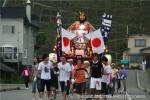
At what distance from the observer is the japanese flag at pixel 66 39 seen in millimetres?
24391

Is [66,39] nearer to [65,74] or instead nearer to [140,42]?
[65,74]

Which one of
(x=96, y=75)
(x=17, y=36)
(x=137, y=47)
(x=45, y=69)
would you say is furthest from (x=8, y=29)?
(x=96, y=75)

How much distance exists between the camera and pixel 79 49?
24406 millimetres

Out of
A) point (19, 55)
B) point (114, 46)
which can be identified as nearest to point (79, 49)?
point (19, 55)

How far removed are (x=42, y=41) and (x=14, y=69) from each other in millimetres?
25539

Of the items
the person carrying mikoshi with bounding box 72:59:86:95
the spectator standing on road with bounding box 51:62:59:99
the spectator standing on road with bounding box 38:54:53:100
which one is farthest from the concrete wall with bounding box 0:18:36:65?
the person carrying mikoshi with bounding box 72:59:86:95

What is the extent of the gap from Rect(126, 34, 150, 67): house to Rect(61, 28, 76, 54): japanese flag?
5550 cm

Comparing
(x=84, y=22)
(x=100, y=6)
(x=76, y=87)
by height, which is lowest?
(x=76, y=87)

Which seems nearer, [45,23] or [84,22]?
[84,22]

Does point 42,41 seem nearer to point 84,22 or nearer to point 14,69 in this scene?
point 14,69

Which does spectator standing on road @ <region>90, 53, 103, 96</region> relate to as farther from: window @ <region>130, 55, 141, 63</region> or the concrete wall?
window @ <region>130, 55, 141, 63</region>

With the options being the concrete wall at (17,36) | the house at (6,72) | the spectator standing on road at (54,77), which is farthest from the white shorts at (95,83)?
the concrete wall at (17,36)

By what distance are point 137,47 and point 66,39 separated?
5846cm

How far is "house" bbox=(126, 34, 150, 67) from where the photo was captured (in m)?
80.1
